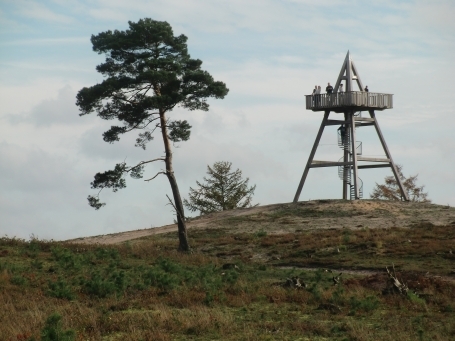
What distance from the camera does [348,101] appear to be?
53.2 meters

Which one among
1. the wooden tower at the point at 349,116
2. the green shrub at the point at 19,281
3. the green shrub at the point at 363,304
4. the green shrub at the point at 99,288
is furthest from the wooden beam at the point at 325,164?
the green shrub at the point at 363,304

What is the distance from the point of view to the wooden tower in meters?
53.3

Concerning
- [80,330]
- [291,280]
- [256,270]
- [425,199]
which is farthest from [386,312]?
[425,199]

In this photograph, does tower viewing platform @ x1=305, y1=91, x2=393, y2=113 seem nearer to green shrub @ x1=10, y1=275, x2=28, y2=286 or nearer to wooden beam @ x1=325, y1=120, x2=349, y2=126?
wooden beam @ x1=325, y1=120, x2=349, y2=126

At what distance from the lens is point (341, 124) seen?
180 ft

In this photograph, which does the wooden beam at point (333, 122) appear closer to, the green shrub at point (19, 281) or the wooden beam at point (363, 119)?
the wooden beam at point (363, 119)

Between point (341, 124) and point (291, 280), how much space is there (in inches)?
1274

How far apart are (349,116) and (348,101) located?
4.67 feet

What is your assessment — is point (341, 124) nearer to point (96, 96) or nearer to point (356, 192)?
point (356, 192)

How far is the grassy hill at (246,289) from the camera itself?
16500 millimetres

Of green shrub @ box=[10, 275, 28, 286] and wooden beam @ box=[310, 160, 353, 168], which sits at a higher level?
wooden beam @ box=[310, 160, 353, 168]

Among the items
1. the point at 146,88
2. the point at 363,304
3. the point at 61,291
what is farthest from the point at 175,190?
the point at 363,304

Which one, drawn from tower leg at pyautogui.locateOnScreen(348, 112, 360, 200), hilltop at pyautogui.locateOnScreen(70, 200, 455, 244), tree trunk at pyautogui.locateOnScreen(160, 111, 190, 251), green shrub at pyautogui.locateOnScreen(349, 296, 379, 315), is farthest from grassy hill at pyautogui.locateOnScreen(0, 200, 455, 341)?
tower leg at pyautogui.locateOnScreen(348, 112, 360, 200)

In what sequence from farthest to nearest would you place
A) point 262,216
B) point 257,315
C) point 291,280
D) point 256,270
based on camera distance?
1. point 262,216
2. point 256,270
3. point 291,280
4. point 257,315
